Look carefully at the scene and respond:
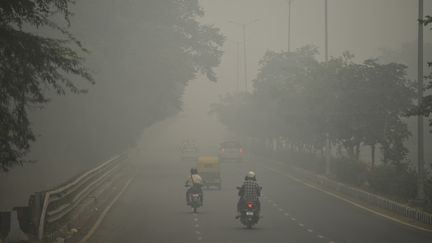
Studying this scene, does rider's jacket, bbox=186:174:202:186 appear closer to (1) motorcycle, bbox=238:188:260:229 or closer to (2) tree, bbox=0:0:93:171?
(1) motorcycle, bbox=238:188:260:229

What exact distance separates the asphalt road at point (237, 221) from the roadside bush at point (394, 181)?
2.22 meters

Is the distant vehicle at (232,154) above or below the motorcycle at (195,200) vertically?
above

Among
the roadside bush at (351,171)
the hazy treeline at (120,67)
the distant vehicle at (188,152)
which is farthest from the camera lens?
the distant vehicle at (188,152)

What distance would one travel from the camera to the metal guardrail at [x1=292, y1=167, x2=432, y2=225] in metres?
29.8

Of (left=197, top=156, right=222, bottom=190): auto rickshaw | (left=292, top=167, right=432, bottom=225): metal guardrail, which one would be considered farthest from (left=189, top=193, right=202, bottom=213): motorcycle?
(left=197, top=156, right=222, bottom=190): auto rickshaw

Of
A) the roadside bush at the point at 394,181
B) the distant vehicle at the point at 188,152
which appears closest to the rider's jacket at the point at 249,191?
the roadside bush at the point at 394,181

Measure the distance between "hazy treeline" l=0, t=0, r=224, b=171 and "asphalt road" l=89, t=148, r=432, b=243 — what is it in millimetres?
17327

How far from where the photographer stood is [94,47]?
62531 millimetres

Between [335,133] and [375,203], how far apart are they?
45.8 ft

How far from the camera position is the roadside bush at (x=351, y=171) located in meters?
44.0

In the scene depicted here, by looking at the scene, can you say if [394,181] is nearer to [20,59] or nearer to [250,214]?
[250,214]

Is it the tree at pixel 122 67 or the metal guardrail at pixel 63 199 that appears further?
the tree at pixel 122 67

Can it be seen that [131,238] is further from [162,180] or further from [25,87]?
[162,180]

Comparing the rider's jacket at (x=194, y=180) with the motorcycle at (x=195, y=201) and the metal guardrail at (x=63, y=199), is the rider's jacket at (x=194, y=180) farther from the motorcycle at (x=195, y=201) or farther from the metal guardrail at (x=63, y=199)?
the metal guardrail at (x=63, y=199)
